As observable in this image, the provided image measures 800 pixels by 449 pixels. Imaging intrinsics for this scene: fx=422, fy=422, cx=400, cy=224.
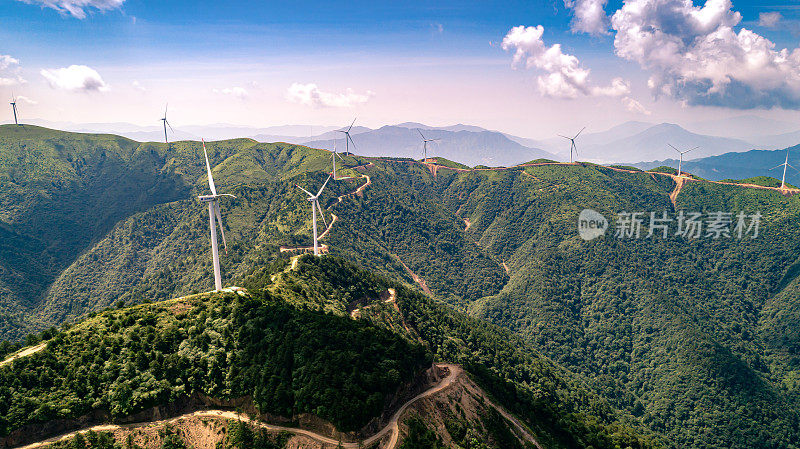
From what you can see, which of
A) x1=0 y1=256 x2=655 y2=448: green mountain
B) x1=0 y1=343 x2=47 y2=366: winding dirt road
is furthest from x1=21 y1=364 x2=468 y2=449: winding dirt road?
x1=0 y1=343 x2=47 y2=366: winding dirt road

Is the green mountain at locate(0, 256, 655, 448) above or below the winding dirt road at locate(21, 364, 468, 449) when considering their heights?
above

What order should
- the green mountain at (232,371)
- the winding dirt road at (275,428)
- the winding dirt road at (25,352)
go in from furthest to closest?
the winding dirt road at (25,352) < the green mountain at (232,371) < the winding dirt road at (275,428)

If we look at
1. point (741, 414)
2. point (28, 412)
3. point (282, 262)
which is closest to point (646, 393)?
point (741, 414)

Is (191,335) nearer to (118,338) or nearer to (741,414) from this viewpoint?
(118,338)

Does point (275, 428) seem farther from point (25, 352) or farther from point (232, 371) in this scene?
point (25, 352)

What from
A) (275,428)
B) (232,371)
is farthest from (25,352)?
(275,428)

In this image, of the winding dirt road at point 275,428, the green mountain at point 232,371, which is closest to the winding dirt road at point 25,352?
the green mountain at point 232,371

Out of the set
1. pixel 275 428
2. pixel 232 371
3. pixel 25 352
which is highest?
pixel 25 352

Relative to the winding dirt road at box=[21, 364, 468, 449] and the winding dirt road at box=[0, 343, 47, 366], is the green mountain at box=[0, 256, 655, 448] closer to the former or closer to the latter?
the winding dirt road at box=[21, 364, 468, 449]

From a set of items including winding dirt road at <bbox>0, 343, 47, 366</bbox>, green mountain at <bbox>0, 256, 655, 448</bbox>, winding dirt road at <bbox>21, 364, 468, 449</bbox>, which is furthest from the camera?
winding dirt road at <bbox>0, 343, 47, 366</bbox>

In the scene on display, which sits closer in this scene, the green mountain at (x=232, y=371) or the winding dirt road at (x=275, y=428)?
the winding dirt road at (x=275, y=428)

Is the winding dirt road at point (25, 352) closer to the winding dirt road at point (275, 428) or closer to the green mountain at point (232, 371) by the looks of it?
the green mountain at point (232, 371)
